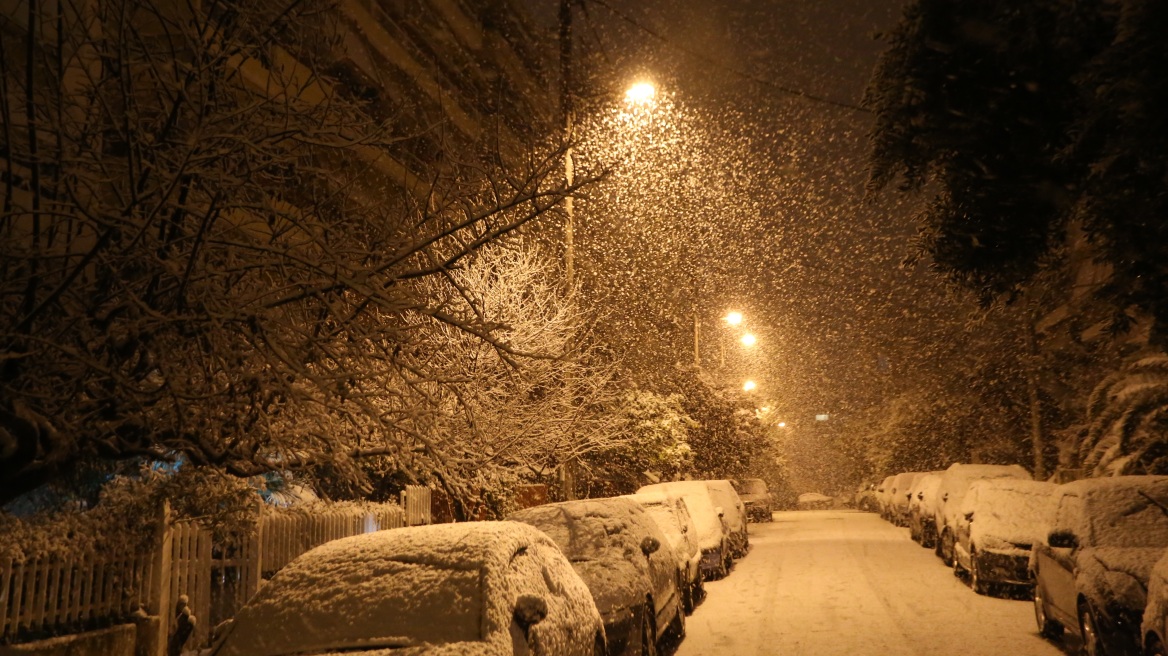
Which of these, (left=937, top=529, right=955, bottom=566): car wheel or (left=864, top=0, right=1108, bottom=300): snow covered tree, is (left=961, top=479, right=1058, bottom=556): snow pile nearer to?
(left=937, top=529, right=955, bottom=566): car wheel

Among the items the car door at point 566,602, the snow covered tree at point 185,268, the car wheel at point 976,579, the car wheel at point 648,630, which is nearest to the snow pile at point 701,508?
the car wheel at point 976,579

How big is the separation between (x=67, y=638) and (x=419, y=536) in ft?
13.1

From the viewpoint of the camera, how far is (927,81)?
37.5ft

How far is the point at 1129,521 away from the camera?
10.7 meters

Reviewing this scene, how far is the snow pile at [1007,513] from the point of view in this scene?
1588 centimetres

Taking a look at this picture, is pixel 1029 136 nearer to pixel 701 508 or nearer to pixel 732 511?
pixel 701 508

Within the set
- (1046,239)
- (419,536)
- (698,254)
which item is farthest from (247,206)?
(698,254)

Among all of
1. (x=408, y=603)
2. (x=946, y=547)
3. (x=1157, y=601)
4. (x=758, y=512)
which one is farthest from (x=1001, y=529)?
(x=758, y=512)

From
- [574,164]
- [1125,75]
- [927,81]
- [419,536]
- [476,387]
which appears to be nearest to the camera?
[419,536]

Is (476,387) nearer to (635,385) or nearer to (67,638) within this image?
(67,638)

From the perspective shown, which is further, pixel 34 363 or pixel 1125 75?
pixel 1125 75

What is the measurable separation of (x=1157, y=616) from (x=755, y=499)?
37.4 metres

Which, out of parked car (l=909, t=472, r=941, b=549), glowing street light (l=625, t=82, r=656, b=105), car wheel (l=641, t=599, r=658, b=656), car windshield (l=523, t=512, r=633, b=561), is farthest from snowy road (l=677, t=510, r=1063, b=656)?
glowing street light (l=625, t=82, r=656, b=105)

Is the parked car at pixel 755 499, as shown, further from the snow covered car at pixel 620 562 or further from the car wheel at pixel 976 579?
the snow covered car at pixel 620 562
